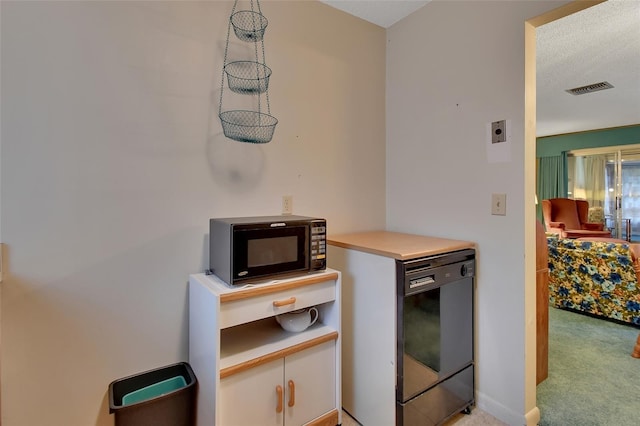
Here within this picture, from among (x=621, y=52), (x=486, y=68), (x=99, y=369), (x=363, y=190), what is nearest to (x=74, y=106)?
Answer: (x=99, y=369)

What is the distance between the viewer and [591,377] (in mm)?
2057

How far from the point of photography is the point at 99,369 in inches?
54.8

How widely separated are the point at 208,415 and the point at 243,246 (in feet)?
2.35

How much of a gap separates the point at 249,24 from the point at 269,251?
1.31 metres

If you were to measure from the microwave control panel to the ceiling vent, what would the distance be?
4.13 m

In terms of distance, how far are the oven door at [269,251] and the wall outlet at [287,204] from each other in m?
0.46

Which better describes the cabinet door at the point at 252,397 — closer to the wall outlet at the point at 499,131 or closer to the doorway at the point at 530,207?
the doorway at the point at 530,207

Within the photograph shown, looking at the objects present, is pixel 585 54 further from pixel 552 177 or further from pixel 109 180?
pixel 552 177

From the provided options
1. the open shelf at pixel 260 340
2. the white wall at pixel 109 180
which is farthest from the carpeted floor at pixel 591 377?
the white wall at pixel 109 180

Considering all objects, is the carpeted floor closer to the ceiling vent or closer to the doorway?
the doorway

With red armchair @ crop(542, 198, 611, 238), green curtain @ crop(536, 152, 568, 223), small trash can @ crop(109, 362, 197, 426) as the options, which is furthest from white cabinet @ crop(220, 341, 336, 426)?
green curtain @ crop(536, 152, 568, 223)

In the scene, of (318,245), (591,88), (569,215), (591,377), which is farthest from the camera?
(569,215)

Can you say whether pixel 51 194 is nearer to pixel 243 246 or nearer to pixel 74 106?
pixel 74 106

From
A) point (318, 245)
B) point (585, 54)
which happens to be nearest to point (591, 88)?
point (585, 54)
